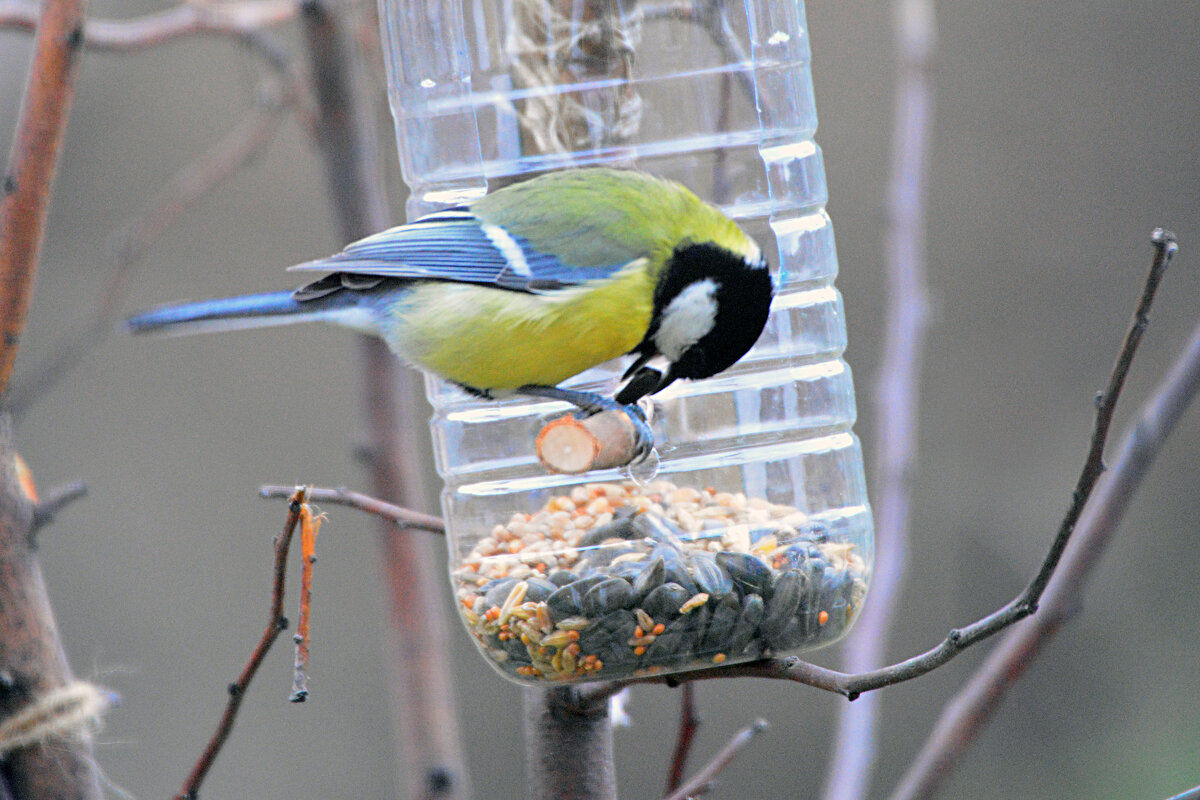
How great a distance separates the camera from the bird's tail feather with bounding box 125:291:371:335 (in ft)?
5.30

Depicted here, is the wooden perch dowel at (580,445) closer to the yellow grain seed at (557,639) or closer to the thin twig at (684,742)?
the yellow grain seed at (557,639)

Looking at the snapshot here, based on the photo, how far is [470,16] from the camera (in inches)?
74.8

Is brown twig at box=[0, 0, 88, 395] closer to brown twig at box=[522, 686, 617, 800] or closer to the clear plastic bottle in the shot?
the clear plastic bottle

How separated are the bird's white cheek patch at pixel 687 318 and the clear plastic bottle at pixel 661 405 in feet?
0.60

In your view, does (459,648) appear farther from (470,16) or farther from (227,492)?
(470,16)

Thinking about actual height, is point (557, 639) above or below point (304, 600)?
below

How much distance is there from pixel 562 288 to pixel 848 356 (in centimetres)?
295

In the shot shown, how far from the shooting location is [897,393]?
175 cm

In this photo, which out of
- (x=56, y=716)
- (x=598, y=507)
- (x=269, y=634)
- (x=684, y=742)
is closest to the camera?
(x=269, y=634)

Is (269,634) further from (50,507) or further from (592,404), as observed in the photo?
(592,404)

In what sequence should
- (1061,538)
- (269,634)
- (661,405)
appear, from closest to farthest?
(1061,538)
(269,634)
(661,405)

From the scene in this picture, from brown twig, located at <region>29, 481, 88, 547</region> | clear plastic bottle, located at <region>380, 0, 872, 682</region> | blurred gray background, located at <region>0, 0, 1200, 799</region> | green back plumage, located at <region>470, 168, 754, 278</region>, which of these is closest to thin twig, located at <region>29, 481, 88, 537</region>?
brown twig, located at <region>29, 481, 88, 547</region>

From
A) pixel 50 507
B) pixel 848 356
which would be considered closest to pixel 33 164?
pixel 50 507

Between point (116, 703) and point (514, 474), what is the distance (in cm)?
66
